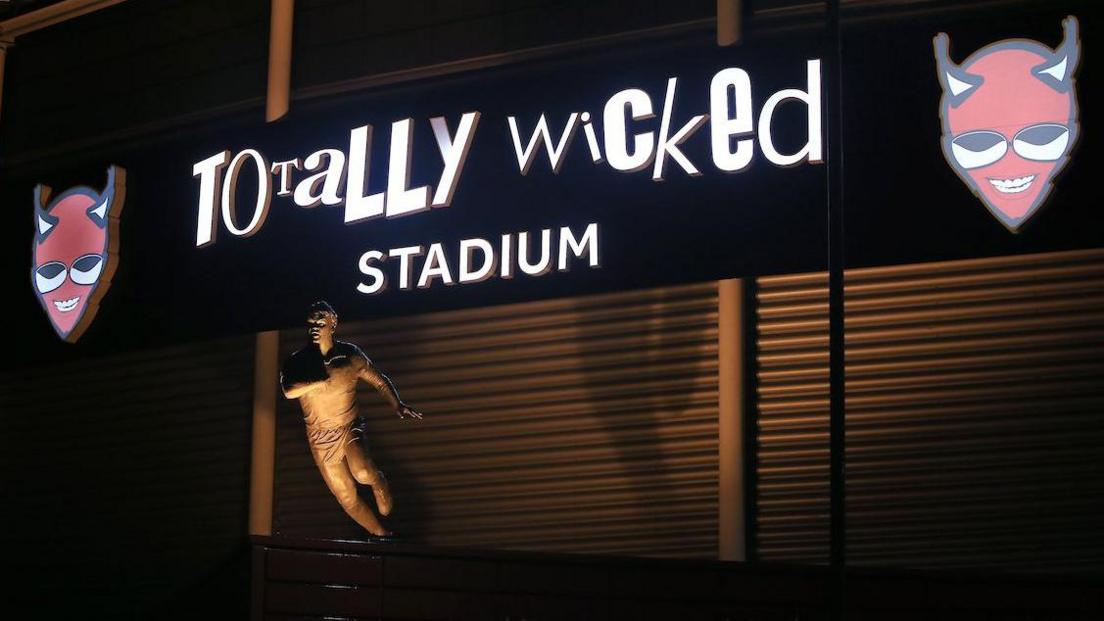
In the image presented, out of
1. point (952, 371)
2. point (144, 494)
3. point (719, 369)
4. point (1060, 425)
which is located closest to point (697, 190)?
point (719, 369)

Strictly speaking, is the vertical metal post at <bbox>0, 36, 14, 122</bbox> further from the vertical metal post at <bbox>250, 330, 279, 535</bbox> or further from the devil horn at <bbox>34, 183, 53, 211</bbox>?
the vertical metal post at <bbox>250, 330, 279, 535</bbox>

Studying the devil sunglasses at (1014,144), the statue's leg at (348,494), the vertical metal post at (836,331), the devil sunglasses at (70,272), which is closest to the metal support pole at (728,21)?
the devil sunglasses at (1014,144)

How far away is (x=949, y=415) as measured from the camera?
14.7 meters

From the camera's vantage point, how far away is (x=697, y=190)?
15.4 metres

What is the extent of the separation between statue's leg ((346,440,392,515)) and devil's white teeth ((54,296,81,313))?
180 inches

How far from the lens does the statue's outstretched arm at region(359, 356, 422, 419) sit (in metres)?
15.6

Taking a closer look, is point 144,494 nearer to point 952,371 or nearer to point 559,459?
point 559,459

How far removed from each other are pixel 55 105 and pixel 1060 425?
12.3 meters

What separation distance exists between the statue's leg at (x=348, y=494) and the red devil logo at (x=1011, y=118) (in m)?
6.37

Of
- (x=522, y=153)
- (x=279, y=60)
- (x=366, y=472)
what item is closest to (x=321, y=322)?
(x=366, y=472)

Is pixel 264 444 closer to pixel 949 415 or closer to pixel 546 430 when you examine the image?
pixel 546 430

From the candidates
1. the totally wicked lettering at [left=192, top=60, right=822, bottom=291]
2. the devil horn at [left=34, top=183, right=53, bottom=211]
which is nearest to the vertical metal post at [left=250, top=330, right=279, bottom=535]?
the totally wicked lettering at [left=192, top=60, right=822, bottom=291]

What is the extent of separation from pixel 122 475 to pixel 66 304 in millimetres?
2024

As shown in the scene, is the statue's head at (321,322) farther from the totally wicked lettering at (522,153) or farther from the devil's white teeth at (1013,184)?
the devil's white teeth at (1013,184)
